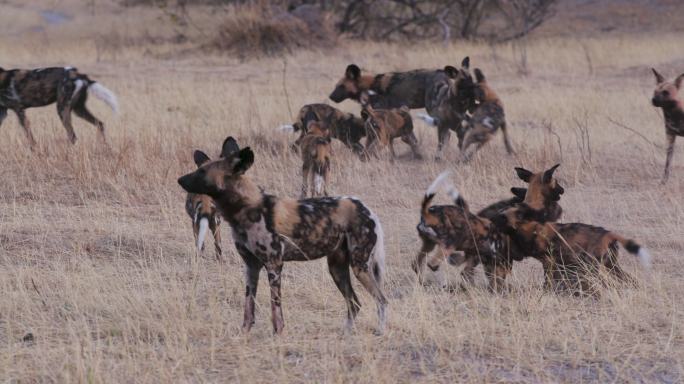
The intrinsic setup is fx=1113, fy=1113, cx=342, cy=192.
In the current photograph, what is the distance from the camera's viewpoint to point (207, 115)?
1048 cm

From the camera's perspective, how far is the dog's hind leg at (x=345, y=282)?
4.33 m

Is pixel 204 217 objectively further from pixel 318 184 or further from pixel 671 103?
pixel 671 103

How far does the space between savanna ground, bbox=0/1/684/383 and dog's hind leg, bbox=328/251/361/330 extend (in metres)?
0.09

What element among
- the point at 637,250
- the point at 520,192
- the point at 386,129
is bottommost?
the point at 637,250

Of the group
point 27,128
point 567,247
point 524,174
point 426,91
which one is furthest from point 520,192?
point 27,128

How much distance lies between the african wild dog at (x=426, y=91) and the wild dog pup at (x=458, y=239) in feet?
10.8

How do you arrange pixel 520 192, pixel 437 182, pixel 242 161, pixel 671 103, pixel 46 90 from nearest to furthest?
pixel 242 161 → pixel 437 182 → pixel 520 192 → pixel 671 103 → pixel 46 90

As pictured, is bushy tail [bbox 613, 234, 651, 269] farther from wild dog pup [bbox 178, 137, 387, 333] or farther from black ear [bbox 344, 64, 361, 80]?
black ear [bbox 344, 64, 361, 80]

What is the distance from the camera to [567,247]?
5.30 metres

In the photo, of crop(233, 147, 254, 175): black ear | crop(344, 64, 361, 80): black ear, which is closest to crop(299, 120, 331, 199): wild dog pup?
crop(344, 64, 361, 80): black ear

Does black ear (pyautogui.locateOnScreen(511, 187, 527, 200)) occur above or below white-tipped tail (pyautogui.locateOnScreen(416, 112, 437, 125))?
below

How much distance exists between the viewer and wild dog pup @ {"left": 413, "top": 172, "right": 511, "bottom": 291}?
5.36m

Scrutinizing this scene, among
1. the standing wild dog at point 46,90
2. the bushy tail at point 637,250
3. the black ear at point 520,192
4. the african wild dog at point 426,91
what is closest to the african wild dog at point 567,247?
the bushy tail at point 637,250

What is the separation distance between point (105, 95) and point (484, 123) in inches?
119
